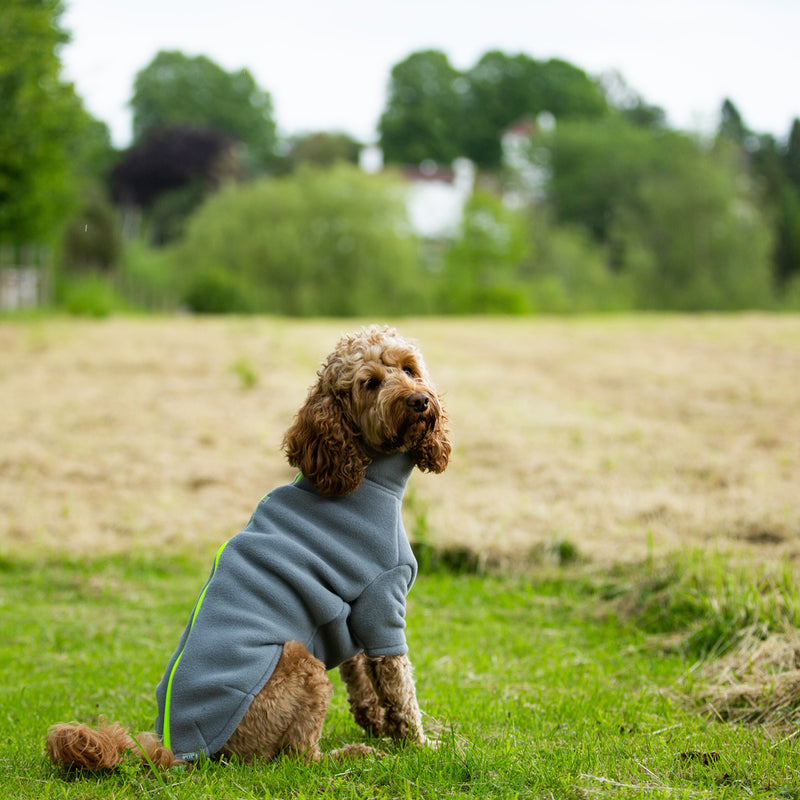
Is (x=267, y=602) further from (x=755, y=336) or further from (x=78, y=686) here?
(x=755, y=336)

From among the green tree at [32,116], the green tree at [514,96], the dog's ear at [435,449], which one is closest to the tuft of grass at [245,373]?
the green tree at [32,116]

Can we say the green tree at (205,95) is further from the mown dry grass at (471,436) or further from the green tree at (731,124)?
the mown dry grass at (471,436)

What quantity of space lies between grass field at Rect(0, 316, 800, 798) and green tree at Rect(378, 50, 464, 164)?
59377 millimetres

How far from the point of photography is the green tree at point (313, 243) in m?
38.4

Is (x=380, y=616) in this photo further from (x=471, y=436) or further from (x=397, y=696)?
(x=471, y=436)

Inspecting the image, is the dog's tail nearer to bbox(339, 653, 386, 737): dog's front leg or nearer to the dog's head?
bbox(339, 653, 386, 737): dog's front leg

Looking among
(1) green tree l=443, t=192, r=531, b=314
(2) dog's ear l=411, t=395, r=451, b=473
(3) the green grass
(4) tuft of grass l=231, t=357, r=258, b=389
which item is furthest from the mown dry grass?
(1) green tree l=443, t=192, r=531, b=314

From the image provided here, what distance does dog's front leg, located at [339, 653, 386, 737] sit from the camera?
4.21m

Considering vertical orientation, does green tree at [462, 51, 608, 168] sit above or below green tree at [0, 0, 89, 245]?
above

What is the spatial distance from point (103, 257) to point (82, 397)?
2397 cm

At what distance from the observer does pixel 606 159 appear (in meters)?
60.3

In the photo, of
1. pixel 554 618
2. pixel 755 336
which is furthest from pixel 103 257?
pixel 554 618

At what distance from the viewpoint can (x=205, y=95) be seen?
246 ft

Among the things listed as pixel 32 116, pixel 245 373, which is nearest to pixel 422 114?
pixel 32 116
